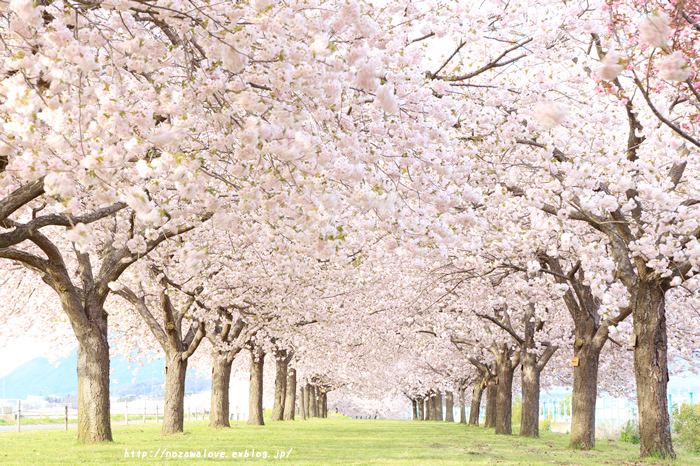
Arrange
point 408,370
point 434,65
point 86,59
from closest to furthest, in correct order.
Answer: point 86,59, point 434,65, point 408,370

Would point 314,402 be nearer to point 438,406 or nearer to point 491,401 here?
point 438,406

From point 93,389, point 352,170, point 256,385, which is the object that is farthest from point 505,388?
point 352,170

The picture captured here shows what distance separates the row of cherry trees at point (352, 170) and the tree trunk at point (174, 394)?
0.08 metres

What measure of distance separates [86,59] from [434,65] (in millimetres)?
Result: 6349

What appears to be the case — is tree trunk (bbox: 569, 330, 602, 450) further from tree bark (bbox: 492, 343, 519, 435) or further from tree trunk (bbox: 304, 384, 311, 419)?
tree trunk (bbox: 304, 384, 311, 419)

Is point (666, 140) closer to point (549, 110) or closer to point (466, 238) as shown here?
point (466, 238)

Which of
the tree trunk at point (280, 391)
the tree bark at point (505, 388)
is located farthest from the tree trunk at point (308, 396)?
the tree bark at point (505, 388)

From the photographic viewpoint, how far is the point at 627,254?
47.4 ft

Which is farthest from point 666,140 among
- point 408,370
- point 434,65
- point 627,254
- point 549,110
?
point 408,370

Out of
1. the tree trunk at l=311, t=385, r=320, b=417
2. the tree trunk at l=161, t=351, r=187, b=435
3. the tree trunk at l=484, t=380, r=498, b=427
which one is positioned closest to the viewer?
the tree trunk at l=161, t=351, r=187, b=435

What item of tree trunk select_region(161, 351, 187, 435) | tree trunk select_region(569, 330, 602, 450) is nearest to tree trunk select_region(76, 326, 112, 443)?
tree trunk select_region(161, 351, 187, 435)

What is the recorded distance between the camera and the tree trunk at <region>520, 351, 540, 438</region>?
2427 centimetres

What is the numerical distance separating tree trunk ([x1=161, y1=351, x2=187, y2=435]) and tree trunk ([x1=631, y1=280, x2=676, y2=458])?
586 inches

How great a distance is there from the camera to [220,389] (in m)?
28.4
